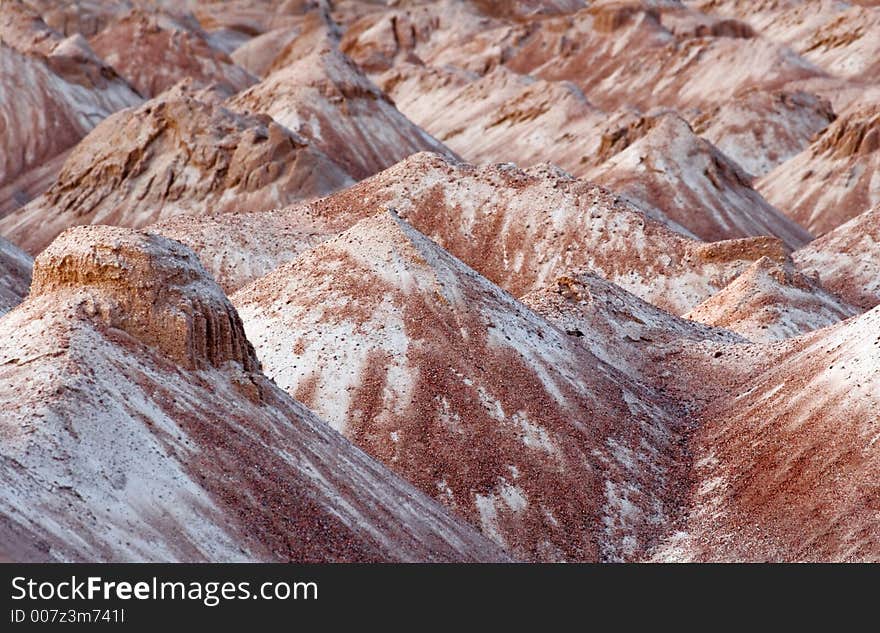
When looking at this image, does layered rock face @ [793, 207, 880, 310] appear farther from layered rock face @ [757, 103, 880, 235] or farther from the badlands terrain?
layered rock face @ [757, 103, 880, 235]

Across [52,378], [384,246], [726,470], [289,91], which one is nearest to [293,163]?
[289,91]

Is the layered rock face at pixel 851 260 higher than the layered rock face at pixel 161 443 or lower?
lower

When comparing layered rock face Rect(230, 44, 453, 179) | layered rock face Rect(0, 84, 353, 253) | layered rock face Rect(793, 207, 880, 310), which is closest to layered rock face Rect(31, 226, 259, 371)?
layered rock face Rect(793, 207, 880, 310)

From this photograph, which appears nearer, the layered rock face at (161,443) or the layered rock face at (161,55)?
the layered rock face at (161,443)

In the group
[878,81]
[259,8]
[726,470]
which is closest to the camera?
[726,470]

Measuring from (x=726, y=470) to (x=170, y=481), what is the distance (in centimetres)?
1612

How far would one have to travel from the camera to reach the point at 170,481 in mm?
26906

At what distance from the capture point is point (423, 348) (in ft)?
135

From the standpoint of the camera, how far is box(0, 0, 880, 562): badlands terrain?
90.8 feet

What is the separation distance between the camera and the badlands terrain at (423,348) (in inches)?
1089

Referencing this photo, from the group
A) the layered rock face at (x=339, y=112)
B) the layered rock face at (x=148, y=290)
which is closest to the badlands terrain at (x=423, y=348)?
the layered rock face at (x=148, y=290)

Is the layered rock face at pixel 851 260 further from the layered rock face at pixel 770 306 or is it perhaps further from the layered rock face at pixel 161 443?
the layered rock face at pixel 161 443

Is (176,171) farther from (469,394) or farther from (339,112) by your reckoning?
(469,394)

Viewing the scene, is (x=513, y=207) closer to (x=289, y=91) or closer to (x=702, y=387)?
(x=702, y=387)
